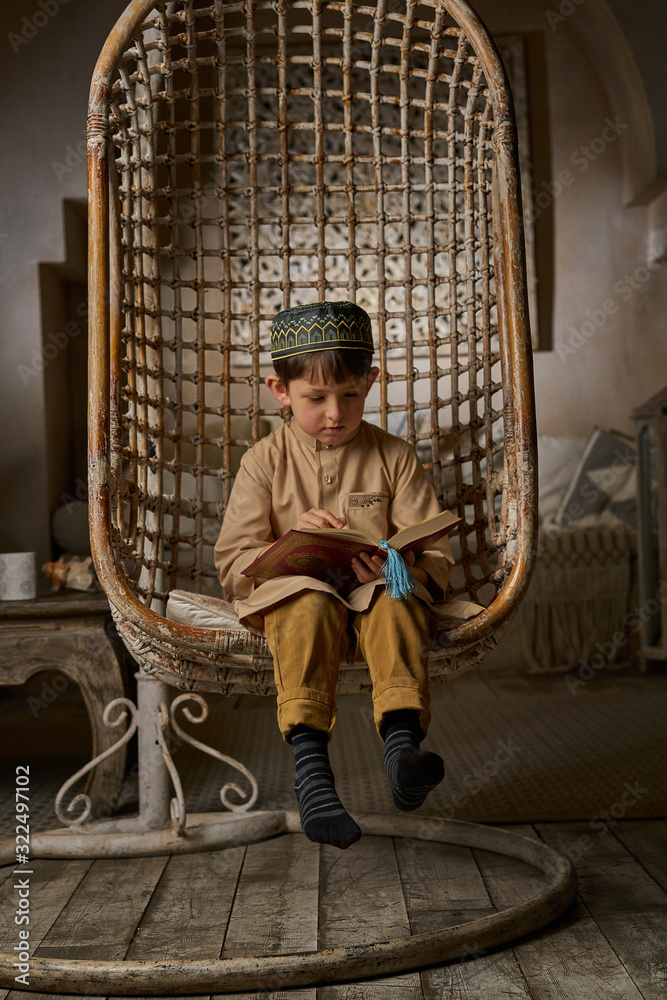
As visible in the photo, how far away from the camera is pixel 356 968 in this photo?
3.49ft

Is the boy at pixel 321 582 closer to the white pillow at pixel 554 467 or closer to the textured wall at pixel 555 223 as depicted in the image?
the textured wall at pixel 555 223

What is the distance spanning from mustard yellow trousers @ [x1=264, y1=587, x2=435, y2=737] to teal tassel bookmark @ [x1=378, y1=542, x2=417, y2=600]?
2cm

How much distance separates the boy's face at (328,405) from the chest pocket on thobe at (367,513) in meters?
0.09

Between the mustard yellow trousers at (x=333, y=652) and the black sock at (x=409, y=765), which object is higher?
the mustard yellow trousers at (x=333, y=652)

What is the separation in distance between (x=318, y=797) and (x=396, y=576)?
0.27 meters

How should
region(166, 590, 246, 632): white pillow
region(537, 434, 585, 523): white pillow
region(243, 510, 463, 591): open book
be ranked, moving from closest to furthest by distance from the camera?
region(243, 510, 463, 591): open book < region(166, 590, 246, 632): white pillow < region(537, 434, 585, 523): white pillow

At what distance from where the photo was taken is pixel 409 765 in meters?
0.99

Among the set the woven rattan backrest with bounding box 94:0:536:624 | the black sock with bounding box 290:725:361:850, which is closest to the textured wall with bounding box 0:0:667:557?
the woven rattan backrest with bounding box 94:0:536:624

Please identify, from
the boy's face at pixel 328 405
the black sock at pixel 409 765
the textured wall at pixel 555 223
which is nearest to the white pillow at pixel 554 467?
the textured wall at pixel 555 223

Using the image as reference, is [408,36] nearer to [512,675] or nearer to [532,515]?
[532,515]

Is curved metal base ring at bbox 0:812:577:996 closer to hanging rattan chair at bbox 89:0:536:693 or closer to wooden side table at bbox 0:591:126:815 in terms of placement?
hanging rattan chair at bbox 89:0:536:693

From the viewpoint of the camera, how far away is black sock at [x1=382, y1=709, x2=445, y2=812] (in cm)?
99

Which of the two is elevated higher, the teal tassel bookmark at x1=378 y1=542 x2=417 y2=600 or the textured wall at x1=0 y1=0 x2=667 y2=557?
the textured wall at x1=0 y1=0 x2=667 y2=557

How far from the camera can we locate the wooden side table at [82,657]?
170cm
